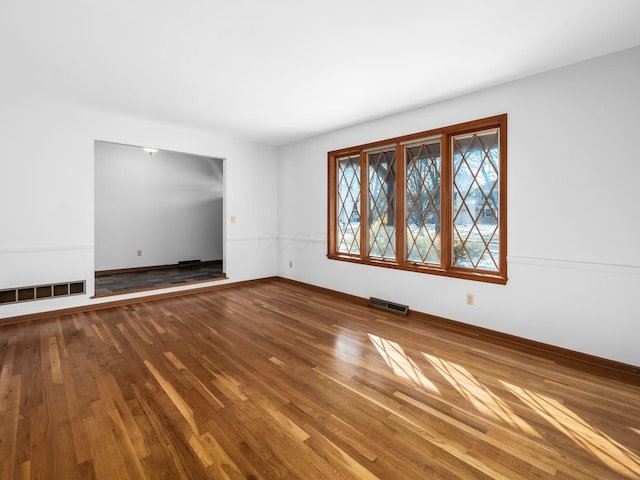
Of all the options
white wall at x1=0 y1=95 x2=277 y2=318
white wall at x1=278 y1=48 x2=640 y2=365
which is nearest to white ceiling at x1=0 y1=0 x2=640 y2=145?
white wall at x1=278 y1=48 x2=640 y2=365

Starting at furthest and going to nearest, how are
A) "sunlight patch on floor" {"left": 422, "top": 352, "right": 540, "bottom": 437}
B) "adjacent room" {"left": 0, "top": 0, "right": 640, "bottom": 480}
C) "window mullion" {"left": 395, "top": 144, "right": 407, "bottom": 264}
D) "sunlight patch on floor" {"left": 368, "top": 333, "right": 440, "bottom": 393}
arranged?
"window mullion" {"left": 395, "top": 144, "right": 407, "bottom": 264} < "sunlight patch on floor" {"left": 368, "top": 333, "right": 440, "bottom": 393} < "sunlight patch on floor" {"left": 422, "top": 352, "right": 540, "bottom": 437} < "adjacent room" {"left": 0, "top": 0, "right": 640, "bottom": 480}

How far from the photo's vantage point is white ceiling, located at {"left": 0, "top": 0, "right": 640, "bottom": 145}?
6.57ft

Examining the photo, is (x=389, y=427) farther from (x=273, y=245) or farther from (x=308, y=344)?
(x=273, y=245)

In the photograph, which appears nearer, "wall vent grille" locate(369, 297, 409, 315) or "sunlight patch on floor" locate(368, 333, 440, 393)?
"sunlight patch on floor" locate(368, 333, 440, 393)

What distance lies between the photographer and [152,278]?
5711 mm

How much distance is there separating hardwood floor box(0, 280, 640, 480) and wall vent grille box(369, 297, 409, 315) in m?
0.59

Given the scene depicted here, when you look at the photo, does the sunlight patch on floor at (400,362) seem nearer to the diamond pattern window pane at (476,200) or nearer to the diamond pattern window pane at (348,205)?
the diamond pattern window pane at (476,200)

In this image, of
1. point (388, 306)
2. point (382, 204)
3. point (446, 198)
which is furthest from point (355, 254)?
point (446, 198)

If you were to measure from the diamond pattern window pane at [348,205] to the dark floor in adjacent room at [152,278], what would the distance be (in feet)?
7.12

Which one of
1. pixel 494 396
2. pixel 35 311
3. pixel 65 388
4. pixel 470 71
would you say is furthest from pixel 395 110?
pixel 35 311

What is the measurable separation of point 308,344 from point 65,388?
5.84 feet

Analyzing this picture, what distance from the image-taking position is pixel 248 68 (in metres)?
2.78

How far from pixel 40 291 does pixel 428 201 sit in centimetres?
457

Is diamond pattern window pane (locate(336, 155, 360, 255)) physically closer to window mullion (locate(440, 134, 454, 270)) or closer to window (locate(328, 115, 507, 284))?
window (locate(328, 115, 507, 284))
